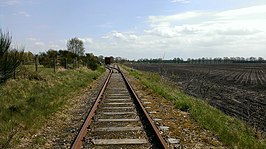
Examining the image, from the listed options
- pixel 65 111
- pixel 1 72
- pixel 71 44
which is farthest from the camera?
pixel 71 44

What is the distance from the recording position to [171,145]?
22.1ft

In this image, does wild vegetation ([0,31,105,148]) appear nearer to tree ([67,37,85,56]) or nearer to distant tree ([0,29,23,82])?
distant tree ([0,29,23,82])

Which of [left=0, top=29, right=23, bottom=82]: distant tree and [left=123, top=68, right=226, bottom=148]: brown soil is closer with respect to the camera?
[left=123, top=68, right=226, bottom=148]: brown soil

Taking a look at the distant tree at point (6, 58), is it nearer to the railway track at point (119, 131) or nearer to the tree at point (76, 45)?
the railway track at point (119, 131)

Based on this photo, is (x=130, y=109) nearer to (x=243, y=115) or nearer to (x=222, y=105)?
(x=243, y=115)

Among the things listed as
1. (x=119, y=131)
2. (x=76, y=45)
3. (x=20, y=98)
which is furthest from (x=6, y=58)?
(x=76, y=45)

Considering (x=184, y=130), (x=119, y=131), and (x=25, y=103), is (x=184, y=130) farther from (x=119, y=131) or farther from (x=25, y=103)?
(x=25, y=103)

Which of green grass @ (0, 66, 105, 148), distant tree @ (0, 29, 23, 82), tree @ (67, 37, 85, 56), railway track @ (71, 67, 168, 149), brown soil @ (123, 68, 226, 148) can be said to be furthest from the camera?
tree @ (67, 37, 85, 56)

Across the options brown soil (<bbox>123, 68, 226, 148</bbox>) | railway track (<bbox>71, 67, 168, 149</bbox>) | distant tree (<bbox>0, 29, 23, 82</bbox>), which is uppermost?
distant tree (<bbox>0, 29, 23, 82</bbox>)

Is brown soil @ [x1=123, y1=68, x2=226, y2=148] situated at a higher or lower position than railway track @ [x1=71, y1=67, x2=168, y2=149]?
lower

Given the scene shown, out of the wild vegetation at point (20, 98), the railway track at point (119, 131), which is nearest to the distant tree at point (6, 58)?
the wild vegetation at point (20, 98)

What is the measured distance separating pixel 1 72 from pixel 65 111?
3.25m

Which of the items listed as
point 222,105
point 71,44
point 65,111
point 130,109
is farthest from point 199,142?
point 71,44

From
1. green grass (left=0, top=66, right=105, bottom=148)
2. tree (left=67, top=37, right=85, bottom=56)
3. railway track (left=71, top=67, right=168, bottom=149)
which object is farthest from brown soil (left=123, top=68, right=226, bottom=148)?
tree (left=67, top=37, right=85, bottom=56)
